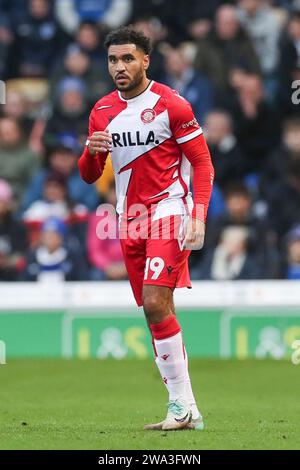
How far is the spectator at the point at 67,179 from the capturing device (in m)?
15.3

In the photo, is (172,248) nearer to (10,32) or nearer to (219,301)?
(219,301)

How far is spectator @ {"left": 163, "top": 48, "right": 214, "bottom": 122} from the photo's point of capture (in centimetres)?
1574

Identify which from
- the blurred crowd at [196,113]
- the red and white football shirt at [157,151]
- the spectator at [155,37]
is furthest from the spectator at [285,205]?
the red and white football shirt at [157,151]

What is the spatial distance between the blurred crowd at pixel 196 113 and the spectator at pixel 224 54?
0.05ft

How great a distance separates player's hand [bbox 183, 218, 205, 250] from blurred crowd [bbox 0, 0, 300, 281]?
6.95 meters

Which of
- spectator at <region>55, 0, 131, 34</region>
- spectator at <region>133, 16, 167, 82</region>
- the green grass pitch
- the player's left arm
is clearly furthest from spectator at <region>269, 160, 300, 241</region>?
the player's left arm

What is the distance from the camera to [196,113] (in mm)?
15734

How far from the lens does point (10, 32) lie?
57.8ft

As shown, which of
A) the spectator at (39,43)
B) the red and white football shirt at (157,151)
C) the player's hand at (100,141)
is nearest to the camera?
the player's hand at (100,141)

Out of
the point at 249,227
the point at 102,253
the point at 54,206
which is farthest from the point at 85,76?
the point at 249,227

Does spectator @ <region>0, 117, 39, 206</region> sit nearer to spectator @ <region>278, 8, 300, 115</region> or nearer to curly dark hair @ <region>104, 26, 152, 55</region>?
spectator @ <region>278, 8, 300, 115</region>

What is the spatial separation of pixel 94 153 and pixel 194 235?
0.85 meters

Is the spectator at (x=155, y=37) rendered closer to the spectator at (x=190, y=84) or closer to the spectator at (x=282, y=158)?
the spectator at (x=190, y=84)

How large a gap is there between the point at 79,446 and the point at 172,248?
4.86 ft
